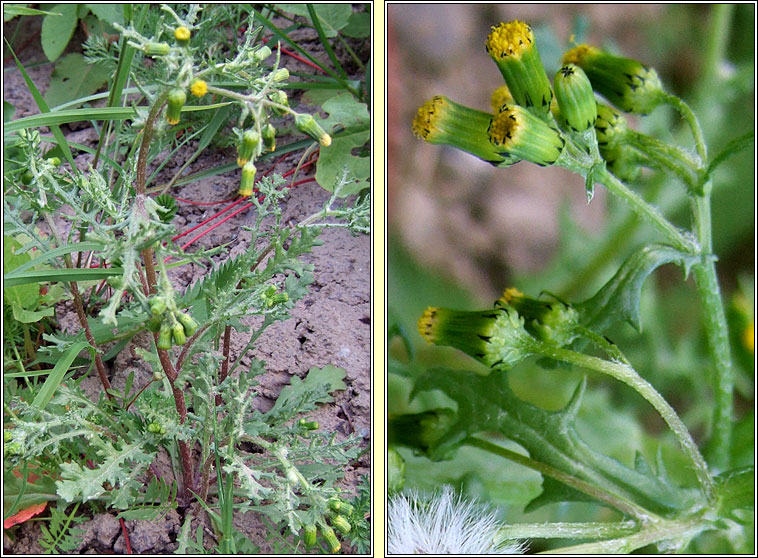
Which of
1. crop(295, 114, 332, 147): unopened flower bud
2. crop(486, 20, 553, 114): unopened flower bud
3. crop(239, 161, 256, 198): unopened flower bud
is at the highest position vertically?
crop(486, 20, 553, 114): unopened flower bud

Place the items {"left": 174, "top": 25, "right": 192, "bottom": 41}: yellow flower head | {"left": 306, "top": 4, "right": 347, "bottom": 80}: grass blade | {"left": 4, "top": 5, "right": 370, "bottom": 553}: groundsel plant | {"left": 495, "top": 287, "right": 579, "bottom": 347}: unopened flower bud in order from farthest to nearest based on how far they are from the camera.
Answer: {"left": 306, "top": 4, "right": 347, "bottom": 80}: grass blade, {"left": 495, "top": 287, "right": 579, "bottom": 347}: unopened flower bud, {"left": 4, "top": 5, "right": 370, "bottom": 553}: groundsel plant, {"left": 174, "top": 25, "right": 192, "bottom": 41}: yellow flower head

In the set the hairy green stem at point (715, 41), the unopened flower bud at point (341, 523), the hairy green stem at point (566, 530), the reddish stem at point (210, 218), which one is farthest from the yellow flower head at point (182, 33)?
the hairy green stem at point (715, 41)

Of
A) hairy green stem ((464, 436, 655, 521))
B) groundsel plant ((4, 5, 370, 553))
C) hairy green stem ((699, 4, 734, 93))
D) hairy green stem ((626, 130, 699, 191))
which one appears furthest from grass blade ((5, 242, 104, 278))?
hairy green stem ((699, 4, 734, 93))

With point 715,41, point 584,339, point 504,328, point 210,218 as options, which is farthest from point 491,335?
point 715,41

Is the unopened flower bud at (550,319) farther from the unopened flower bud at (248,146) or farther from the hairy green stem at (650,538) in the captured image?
the unopened flower bud at (248,146)

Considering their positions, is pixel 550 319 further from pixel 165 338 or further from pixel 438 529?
pixel 165 338

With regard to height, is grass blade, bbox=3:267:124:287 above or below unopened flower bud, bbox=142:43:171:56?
below

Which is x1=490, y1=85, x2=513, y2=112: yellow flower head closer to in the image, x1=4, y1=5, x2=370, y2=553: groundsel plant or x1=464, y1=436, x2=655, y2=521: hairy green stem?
x1=4, y1=5, x2=370, y2=553: groundsel plant
